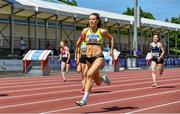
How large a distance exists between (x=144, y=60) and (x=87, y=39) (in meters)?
36.6

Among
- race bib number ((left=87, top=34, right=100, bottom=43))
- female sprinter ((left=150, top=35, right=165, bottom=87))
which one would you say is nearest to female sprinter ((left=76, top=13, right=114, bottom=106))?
race bib number ((left=87, top=34, right=100, bottom=43))

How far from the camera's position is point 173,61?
53812 millimetres

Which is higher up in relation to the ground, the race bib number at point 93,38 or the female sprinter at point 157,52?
the race bib number at point 93,38

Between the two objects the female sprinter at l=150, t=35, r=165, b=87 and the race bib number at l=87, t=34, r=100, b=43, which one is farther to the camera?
the female sprinter at l=150, t=35, r=165, b=87

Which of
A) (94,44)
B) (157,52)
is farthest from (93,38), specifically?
(157,52)

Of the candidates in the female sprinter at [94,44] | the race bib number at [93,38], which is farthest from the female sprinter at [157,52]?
the race bib number at [93,38]

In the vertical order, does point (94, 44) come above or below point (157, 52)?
above

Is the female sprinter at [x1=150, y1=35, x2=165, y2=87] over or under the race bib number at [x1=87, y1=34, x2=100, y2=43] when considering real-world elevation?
under

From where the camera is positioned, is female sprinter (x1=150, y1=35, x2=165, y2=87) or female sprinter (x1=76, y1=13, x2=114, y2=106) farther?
female sprinter (x1=150, y1=35, x2=165, y2=87)

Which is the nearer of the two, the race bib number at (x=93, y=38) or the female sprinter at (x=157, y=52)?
the race bib number at (x=93, y=38)

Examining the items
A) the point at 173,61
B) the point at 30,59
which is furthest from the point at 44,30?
the point at 30,59

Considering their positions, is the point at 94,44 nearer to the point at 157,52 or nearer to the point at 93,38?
the point at 93,38

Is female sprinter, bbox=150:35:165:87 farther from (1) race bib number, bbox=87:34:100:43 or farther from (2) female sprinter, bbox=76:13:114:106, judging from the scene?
(1) race bib number, bbox=87:34:100:43

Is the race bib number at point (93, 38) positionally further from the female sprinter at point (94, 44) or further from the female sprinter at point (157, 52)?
the female sprinter at point (157, 52)
